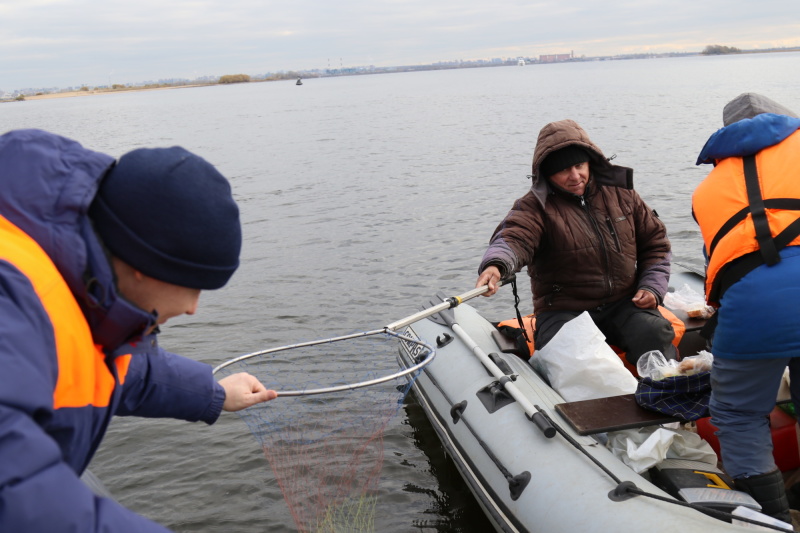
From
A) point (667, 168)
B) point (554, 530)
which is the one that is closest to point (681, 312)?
point (554, 530)

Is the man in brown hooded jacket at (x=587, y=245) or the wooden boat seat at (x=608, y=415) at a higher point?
the man in brown hooded jacket at (x=587, y=245)

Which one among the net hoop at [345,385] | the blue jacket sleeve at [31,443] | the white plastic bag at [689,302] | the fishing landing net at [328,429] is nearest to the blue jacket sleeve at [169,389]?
the net hoop at [345,385]

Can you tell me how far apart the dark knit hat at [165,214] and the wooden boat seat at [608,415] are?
2.64 meters

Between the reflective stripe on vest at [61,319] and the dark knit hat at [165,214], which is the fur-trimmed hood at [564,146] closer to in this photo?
the dark knit hat at [165,214]

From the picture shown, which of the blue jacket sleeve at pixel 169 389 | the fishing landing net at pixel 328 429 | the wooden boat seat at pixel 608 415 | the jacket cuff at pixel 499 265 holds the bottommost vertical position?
the fishing landing net at pixel 328 429

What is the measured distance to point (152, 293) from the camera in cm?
143

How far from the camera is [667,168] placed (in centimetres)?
1592

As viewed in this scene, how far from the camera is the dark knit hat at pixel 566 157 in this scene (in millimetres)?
4438

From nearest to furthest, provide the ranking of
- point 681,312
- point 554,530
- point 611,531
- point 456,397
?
1. point 611,531
2. point 554,530
3. point 456,397
4. point 681,312

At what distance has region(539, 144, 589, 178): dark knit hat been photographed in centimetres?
444

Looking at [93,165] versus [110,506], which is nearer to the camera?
[110,506]

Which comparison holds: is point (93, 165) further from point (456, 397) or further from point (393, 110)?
point (393, 110)

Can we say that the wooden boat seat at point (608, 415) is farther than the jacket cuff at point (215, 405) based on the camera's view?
Yes

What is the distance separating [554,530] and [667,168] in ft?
46.3
